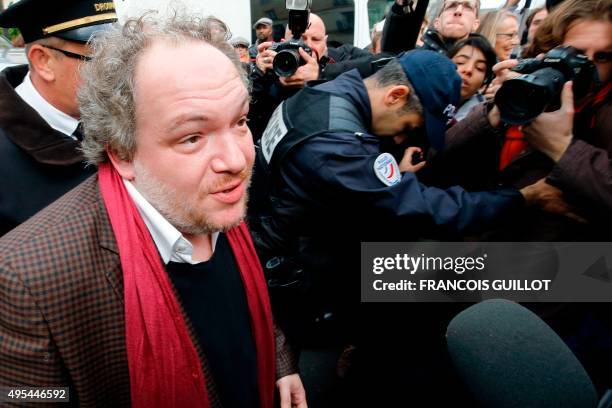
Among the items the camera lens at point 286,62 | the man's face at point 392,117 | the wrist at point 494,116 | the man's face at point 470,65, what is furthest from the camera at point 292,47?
the wrist at point 494,116

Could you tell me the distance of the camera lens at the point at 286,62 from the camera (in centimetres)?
227

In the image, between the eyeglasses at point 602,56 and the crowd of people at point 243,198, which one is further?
the eyeglasses at point 602,56

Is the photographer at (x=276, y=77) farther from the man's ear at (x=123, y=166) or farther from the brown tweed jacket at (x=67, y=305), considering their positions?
the brown tweed jacket at (x=67, y=305)

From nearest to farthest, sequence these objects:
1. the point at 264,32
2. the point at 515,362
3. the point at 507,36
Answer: the point at 515,362 → the point at 507,36 → the point at 264,32

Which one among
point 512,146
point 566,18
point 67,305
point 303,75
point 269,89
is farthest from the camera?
point 269,89

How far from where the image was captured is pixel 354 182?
4.76ft

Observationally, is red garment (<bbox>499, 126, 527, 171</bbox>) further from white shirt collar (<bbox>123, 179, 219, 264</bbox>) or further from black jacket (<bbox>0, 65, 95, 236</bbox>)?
black jacket (<bbox>0, 65, 95, 236</bbox>)

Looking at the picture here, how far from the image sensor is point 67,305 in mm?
832

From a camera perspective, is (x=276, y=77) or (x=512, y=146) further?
(x=276, y=77)

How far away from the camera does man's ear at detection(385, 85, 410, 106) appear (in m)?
1.64

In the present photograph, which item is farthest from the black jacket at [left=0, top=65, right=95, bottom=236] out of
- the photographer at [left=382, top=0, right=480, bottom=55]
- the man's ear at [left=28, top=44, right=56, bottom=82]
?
the photographer at [left=382, top=0, right=480, bottom=55]

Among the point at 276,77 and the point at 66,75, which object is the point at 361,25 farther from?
the point at 66,75

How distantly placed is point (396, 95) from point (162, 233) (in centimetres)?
110

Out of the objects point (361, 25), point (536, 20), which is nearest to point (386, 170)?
point (536, 20)
